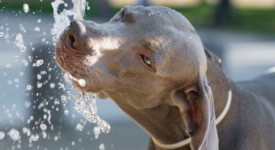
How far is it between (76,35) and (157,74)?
492 mm

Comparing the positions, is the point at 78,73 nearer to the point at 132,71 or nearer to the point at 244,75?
the point at 132,71

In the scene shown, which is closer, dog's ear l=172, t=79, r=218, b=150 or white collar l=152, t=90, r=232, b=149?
dog's ear l=172, t=79, r=218, b=150

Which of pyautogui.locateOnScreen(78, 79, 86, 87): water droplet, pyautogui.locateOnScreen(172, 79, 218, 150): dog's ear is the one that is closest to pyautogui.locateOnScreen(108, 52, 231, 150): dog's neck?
pyautogui.locateOnScreen(172, 79, 218, 150): dog's ear

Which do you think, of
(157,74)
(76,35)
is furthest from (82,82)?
(157,74)

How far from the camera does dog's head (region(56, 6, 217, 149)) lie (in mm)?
4227

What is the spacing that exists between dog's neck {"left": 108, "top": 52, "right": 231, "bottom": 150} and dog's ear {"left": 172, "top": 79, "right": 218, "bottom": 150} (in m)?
0.14

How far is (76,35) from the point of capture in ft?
13.6

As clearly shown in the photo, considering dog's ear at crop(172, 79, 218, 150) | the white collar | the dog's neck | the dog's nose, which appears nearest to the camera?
the dog's nose

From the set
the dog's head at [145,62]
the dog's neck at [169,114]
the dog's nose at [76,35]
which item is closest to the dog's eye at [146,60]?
the dog's head at [145,62]

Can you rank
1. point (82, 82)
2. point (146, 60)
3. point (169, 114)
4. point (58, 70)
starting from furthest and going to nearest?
point (58, 70)
point (169, 114)
point (146, 60)
point (82, 82)

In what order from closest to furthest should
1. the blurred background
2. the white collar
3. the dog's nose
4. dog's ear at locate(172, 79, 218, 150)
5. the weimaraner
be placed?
the dog's nose < the weimaraner < dog's ear at locate(172, 79, 218, 150) < the white collar < the blurred background

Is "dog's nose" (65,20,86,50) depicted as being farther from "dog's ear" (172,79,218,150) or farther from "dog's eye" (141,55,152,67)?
"dog's ear" (172,79,218,150)

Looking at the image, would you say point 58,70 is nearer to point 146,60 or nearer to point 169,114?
point 169,114

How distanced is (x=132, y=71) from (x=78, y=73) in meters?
0.28
